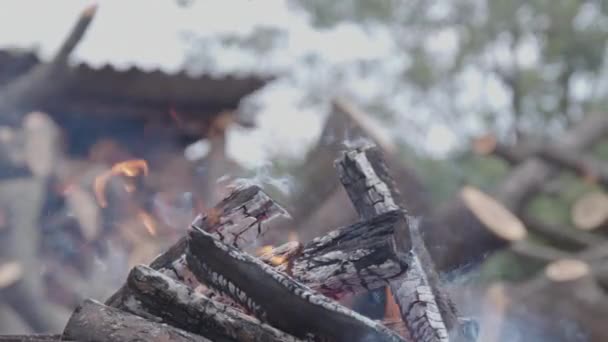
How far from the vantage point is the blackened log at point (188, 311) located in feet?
5.18

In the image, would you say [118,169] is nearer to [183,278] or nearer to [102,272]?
[102,272]

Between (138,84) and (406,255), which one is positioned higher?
(138,84)

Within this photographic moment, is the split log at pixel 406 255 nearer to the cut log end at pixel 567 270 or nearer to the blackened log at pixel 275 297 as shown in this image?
the blackened log at pixel 275 297

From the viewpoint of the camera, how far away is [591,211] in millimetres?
8422

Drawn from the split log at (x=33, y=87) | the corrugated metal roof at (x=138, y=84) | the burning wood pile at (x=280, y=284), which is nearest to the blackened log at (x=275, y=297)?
the burning wood pile at (x=280, y=284)

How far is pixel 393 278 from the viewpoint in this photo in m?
1.80

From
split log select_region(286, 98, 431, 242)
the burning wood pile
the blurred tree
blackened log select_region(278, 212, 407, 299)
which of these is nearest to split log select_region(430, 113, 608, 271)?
split log select_region(286, 98, 431, 242)

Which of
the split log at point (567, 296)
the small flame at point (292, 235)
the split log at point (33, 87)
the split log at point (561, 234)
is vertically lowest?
the split log at point (567, 296)

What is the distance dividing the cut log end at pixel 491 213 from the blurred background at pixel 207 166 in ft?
0.15

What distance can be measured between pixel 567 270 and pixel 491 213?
262 centimetres

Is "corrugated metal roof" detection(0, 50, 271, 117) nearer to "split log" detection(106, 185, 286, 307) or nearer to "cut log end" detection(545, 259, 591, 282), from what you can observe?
"split log" detection(106, 185, 286, 307)

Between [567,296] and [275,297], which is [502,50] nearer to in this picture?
[567,296]

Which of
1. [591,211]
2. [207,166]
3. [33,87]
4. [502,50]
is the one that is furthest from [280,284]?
[502,50]

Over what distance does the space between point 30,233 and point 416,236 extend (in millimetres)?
2647
